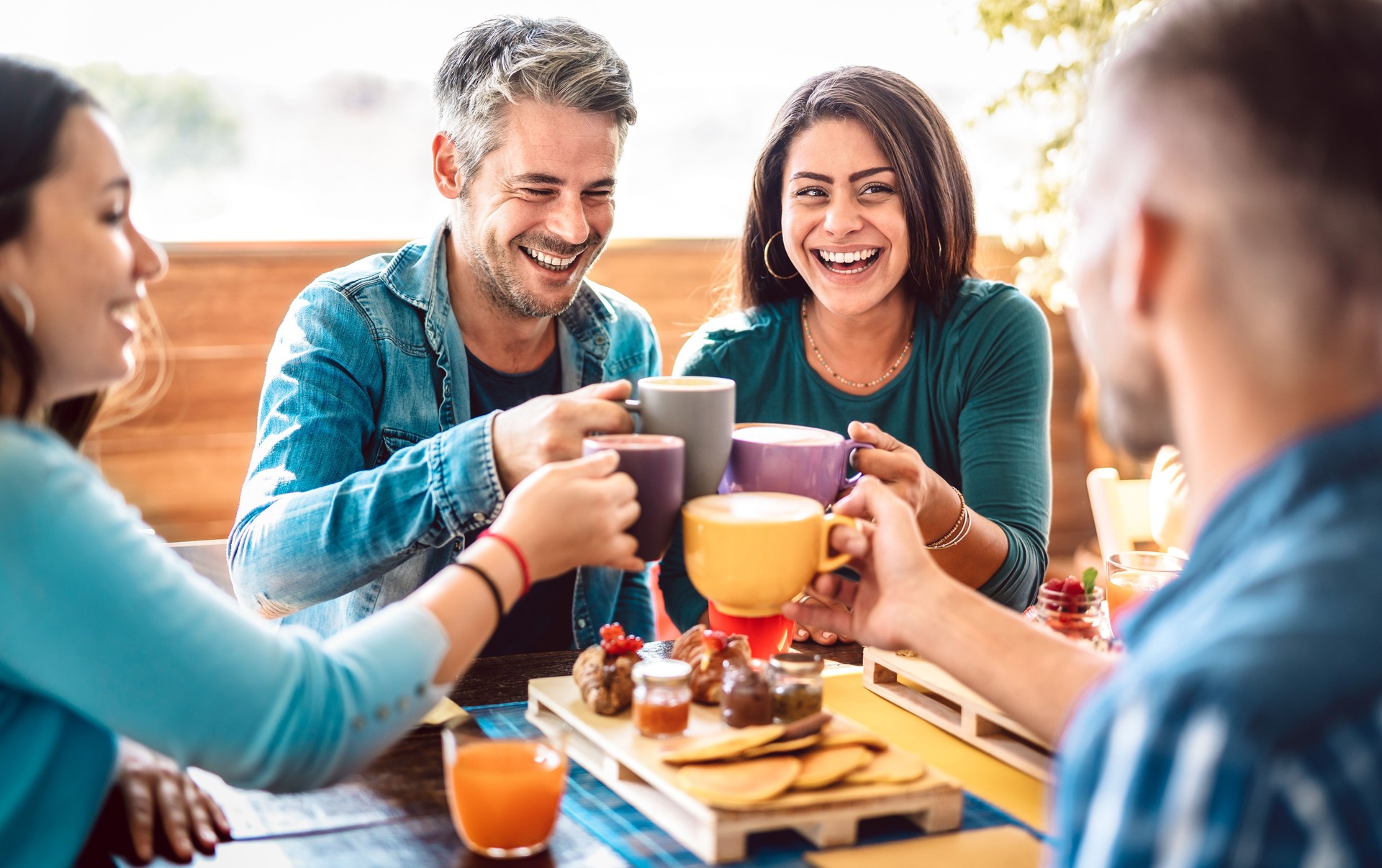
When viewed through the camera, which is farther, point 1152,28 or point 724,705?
point 724,705

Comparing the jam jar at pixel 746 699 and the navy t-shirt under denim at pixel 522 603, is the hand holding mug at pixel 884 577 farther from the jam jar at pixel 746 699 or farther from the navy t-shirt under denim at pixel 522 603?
the navy t-shirt under denim at pixel 522 603

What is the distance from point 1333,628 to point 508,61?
4.93 ft

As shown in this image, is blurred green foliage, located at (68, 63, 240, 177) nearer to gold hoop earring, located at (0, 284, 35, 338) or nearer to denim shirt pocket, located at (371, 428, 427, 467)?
denim shirt pocket, located at (371, 428, 427, 467)

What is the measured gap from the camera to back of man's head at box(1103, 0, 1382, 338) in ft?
2.07

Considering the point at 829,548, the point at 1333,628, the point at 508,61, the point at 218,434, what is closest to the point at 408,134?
the point at 218,434

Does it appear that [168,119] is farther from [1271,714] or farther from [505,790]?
[1271,714]

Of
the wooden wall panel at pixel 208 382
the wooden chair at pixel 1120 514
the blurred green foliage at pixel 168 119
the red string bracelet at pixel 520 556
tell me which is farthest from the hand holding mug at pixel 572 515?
the blurred green foliage at pixel 168 119

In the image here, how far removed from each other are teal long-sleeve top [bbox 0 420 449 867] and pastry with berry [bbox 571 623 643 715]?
296mm

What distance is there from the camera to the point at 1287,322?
639 millimetres

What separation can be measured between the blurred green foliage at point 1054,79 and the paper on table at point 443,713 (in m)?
2.12

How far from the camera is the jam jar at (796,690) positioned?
117 cm

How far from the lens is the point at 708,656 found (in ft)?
4.18

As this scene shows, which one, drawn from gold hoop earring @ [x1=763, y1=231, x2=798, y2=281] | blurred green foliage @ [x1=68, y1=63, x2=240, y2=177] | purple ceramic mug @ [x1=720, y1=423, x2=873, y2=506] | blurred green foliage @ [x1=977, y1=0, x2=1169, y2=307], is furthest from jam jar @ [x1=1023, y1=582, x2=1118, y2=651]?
blurred green foliage @ [x1=68, y1=63, x2=240, y2=177]

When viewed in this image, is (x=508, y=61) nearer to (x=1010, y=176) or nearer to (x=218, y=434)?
(x=1010, y=176)
